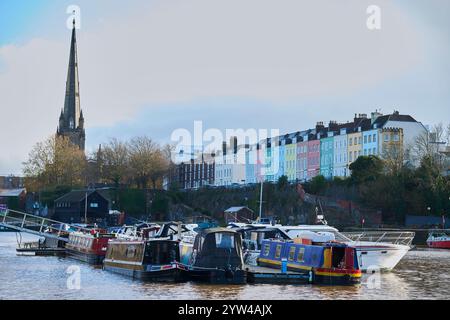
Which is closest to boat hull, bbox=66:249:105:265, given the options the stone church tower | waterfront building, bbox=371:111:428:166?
waterfront building, bbox=371:111:428:166

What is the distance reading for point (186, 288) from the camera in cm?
3059

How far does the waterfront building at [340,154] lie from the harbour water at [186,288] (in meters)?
47.9

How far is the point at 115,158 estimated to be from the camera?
341 ft

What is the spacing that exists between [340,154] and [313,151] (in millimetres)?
4789

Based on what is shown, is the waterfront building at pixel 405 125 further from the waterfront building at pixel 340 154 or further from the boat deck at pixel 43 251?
the boat deck at pixel 43 251

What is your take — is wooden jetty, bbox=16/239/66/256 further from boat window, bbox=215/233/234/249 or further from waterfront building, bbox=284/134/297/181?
waterfront building, bbox=284/134/297/181

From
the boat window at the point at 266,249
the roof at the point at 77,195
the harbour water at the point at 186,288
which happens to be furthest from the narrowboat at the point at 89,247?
the roof at the point at 77,195

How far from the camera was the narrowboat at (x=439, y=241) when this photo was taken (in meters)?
61.1

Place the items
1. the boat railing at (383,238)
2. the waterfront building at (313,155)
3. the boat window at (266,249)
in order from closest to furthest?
the boat window at (266,249)
the boat railing at (383,238)
the waterfront building at (313,155)

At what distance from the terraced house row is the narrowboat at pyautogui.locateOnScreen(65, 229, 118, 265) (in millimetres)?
31541

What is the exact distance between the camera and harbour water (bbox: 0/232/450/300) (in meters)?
29.0

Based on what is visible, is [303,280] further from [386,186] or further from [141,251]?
[386,186]
